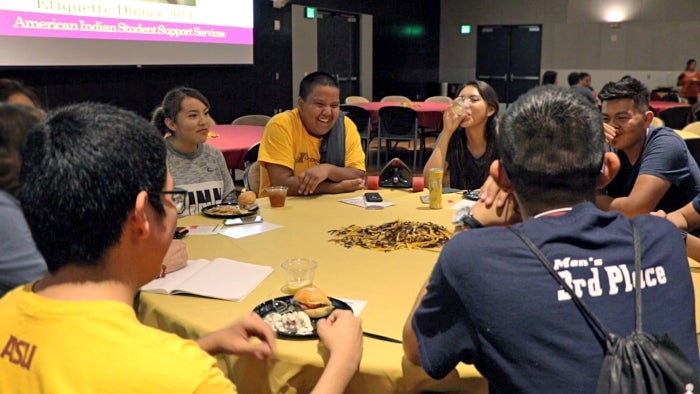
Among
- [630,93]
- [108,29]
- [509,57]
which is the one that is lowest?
[630,93]

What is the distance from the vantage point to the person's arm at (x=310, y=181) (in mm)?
3127

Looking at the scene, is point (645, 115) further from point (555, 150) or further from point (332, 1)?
point (332, 1)

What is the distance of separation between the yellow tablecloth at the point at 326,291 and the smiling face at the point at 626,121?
788mm

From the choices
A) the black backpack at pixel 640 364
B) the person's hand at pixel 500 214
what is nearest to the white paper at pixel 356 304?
the person's hand at pixel 500 214

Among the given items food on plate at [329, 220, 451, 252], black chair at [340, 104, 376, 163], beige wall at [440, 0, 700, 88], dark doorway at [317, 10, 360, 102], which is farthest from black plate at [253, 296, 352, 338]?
beige wall at [440, 0, 700, 88]

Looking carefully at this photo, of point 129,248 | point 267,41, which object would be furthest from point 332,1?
point 129,248

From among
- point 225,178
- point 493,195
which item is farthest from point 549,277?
point 225,178

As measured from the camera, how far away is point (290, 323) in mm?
1580

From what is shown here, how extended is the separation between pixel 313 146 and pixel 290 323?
2.02 meters

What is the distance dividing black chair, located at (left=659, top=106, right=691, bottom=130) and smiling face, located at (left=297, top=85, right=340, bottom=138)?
6380 millimetres

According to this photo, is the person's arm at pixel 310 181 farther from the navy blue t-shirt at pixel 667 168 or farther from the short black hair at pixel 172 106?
the navy blue t-shirt at pixel 667 168

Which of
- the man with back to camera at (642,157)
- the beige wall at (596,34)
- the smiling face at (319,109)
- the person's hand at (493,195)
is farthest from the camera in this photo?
the beige wall at (596,34)

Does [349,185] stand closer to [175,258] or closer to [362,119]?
[175,258]

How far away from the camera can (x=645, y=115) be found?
8.55 feet
